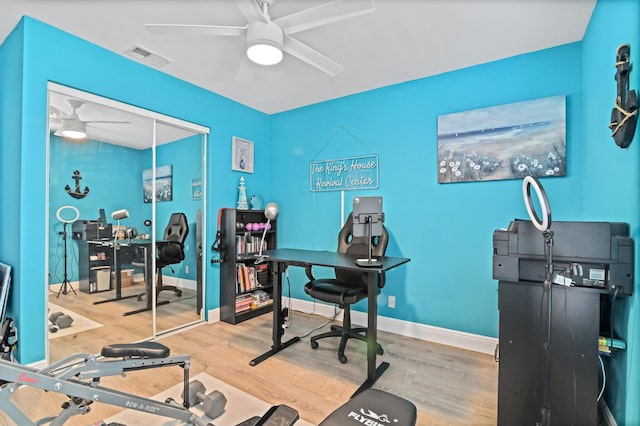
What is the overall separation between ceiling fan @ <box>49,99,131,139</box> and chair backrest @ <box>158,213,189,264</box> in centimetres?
111

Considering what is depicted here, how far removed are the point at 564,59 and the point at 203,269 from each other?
4.02 meters

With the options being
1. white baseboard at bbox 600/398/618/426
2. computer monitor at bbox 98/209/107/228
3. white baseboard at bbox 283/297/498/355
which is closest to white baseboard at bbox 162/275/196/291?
computer monitor at bbox 98/209/107/228

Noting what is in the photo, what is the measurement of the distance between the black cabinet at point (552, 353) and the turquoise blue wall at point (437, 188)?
121cm

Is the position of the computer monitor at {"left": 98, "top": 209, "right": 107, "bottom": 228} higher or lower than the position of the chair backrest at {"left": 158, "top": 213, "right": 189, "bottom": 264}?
higher

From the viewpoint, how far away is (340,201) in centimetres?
361

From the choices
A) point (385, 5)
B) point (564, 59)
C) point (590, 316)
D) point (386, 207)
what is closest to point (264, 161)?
point (386, 207)

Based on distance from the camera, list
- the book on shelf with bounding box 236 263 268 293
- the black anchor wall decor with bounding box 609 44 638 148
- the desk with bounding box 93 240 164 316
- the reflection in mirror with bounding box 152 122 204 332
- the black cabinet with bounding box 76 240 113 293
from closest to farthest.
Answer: the black anchor wall decor with bounding box 609 44 638 148 < the black cabinet with bounding box 76 240 113 293 < the desk with bounding box 93 240 164 316 < the reflection in mirror with bounding box 152 122 204 332 < the book on shelf with bounding box 236 263 268 293

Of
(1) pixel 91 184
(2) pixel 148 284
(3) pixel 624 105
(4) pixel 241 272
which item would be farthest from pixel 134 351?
(3) pixel 624 105

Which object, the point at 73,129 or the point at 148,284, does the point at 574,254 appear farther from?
the point at 73,129

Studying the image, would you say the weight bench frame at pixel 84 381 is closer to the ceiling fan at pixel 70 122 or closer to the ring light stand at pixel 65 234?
the ring light stand at pixel 65 234

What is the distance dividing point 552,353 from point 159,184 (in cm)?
344

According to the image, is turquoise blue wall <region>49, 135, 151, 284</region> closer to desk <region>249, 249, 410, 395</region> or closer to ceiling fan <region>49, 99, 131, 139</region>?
ceiling fan <region>49, 99, 131, 139</region>

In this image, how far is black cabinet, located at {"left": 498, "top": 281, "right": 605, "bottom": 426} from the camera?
4.76ft

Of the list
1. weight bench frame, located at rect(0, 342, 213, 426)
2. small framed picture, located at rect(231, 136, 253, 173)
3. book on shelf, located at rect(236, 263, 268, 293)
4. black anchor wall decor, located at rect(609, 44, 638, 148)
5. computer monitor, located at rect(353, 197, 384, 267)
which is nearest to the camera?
weight bench frame, located at rect(0, 342, 213, 426)
